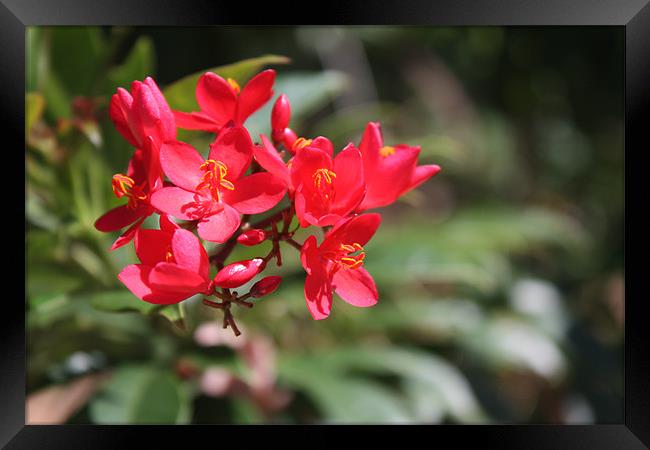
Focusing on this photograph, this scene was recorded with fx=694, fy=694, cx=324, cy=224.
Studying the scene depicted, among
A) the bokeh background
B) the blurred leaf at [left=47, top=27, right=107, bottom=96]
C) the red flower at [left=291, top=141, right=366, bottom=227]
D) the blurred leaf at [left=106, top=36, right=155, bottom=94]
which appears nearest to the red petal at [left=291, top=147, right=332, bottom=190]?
the red flower at [left=291, top=141, right=366, bottom=227]

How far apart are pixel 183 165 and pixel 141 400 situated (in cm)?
63

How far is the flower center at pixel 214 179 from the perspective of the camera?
792 millimetres

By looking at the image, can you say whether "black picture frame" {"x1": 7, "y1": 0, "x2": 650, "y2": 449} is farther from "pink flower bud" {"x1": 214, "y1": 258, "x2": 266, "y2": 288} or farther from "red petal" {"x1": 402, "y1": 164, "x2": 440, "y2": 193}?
"pink flower bud" {"x1": 214, "y1": 258, "x2": 266, "y2": 288}

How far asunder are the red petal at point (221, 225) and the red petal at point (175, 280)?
0.05 metres

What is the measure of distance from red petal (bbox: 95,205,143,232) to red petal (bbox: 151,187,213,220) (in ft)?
0.22

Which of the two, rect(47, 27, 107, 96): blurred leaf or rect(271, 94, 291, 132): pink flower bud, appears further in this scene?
rect(47, 27, 107, 96): blurred leaf

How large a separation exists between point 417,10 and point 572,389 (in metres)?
1.70

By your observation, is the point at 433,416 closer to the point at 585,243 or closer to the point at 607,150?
the point at 585,243

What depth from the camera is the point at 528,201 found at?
3.17 metres

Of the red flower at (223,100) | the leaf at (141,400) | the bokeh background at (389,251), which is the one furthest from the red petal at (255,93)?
the leaf at (141,400)

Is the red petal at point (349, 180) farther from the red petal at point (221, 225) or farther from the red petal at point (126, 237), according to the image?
the red petal at point (126, 237)

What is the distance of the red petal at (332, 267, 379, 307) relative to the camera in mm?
820

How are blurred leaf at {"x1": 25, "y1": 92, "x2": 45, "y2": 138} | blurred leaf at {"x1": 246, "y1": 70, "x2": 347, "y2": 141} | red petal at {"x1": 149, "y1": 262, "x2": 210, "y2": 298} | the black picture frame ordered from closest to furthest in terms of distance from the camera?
red petal at {"x1": 149, "y1": 262, "x2": 210, "y2": 298}, the black picture frame, blurred leaf at {"x1": 25, "y1": 92, "x2": 45, "y2": 138}, blurred leaf at {"x1": 246, "y1": 70, "x2": 347, "y2": 141}

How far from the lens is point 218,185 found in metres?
0.79
